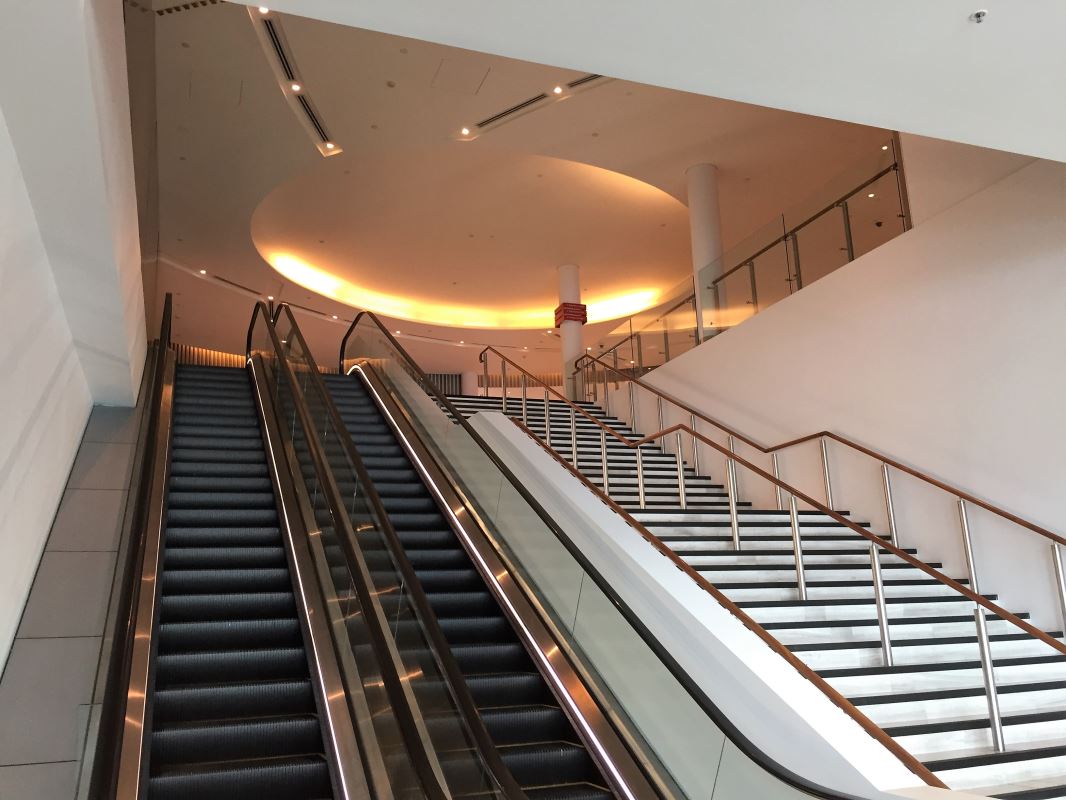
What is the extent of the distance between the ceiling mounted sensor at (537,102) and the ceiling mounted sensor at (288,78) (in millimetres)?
1756

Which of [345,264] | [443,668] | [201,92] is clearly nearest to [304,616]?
[443,668]

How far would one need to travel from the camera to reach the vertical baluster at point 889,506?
23.1 feet

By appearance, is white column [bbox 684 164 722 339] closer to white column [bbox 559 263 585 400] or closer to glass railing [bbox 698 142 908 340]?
glass railing [bbox 698 142 908 340]

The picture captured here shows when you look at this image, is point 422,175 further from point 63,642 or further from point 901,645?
point 901,645

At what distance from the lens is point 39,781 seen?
361cm

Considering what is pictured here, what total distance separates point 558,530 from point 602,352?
865cm

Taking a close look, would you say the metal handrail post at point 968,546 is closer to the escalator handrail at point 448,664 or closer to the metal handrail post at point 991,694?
the metal handrail post at point 991,694

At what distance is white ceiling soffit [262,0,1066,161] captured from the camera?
3.62 meters

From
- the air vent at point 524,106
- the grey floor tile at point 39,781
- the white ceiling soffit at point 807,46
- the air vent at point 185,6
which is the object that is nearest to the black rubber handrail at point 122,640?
the grey floor tile at point 39,781

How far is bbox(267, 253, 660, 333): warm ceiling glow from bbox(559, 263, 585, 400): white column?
3091mm

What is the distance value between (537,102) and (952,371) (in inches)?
212

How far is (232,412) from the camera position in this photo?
338 inches

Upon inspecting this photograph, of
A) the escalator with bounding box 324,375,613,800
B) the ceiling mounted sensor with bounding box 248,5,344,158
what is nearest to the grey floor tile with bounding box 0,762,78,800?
the escalator with bounding box 324,375,613,800

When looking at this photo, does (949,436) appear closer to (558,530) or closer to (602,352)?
(558,530)
